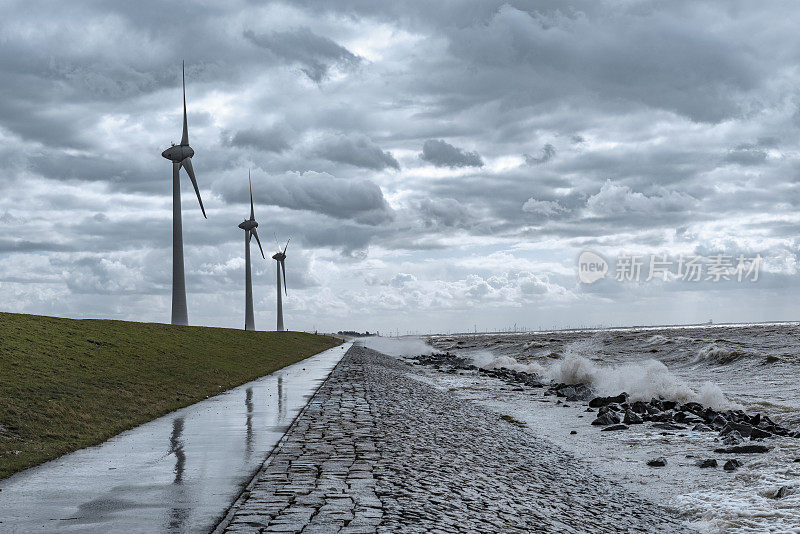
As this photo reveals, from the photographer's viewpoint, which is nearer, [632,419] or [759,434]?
[759,434]

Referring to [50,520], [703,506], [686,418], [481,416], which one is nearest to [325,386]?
[481,416]

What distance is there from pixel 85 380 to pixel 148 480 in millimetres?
14541

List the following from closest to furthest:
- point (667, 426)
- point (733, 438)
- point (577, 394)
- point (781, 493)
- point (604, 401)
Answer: point (781, 493) → point (733, 438) → point (667, 426) → point (604, 401) → point (577, 394)

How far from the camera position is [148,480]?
1077 centimetres

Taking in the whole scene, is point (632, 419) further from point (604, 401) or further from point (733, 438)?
point (604, 401)

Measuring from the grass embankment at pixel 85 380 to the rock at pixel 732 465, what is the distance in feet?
46.7

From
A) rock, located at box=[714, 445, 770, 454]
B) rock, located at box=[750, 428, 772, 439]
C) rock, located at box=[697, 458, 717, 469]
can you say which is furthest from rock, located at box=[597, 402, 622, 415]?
rock, located at box=[697, 458, 717, 469]

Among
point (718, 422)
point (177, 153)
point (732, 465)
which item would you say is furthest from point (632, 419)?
point (177, 153)

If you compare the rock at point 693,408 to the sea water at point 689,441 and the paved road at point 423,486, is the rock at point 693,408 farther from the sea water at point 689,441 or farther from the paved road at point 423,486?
the paved road at point 423,486

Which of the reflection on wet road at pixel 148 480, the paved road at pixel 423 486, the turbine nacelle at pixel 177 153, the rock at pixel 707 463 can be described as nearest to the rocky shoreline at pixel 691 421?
the rock at pixel 707 463

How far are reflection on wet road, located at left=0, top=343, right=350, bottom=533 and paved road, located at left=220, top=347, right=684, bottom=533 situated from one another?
0.56 meters

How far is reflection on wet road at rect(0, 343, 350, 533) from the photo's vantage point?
8.45 m

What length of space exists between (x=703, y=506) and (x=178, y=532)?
947 cm

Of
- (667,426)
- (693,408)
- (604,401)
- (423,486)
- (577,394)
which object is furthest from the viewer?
A: (577,394)
